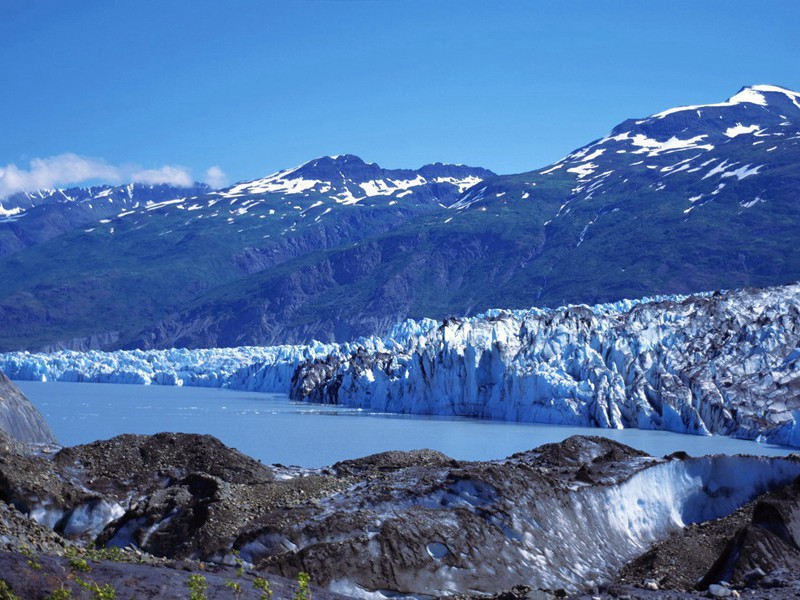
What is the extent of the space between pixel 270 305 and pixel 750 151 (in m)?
87.4

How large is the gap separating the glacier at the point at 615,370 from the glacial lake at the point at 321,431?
4.42 ft

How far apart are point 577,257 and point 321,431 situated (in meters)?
126

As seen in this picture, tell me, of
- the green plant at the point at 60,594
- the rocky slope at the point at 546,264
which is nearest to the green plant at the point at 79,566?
the green plant at the point at 60,594

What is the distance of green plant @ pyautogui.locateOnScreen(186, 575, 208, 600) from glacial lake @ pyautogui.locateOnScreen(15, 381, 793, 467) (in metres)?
19.2

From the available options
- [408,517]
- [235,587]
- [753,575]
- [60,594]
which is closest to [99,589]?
[60,594]

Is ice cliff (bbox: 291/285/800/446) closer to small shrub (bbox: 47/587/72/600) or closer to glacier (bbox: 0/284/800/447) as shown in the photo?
glacier (bbox: 0/284/800/447)

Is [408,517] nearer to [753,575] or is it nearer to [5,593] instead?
[753,575]

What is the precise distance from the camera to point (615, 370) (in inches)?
1783

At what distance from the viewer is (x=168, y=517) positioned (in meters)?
14.0

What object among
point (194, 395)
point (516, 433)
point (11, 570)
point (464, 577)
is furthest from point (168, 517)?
point (194, 395)

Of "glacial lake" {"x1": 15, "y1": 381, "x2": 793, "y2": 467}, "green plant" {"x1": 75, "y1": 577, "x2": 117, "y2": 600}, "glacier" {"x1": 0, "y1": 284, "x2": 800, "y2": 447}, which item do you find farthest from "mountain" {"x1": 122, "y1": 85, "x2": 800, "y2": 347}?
"green plant" {"x1": 75, "y1": 577, "x2": 117, "y2": 600}

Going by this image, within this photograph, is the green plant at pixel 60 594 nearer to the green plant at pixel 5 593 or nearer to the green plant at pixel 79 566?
the green plant at pixel 5 593

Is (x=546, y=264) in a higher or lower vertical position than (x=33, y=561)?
higher

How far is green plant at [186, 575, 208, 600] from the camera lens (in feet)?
25.3
